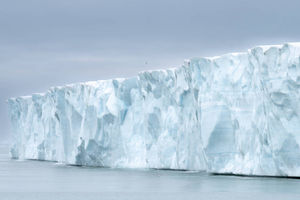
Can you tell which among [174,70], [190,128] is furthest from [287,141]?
[174,70]

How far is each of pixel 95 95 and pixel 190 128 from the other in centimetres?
658

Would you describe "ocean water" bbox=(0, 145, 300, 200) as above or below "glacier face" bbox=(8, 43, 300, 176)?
below

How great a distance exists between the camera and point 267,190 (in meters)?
17.7

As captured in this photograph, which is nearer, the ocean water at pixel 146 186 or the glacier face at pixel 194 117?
the ocean water at pixel 146 186

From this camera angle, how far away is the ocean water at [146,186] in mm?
17359

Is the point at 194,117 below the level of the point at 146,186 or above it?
above

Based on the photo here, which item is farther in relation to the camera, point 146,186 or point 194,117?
point 194,117

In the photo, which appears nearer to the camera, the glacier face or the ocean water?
the ocean water

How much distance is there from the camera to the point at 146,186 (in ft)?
66.1

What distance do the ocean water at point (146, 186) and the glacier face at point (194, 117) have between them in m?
0.67

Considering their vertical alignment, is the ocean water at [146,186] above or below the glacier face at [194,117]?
below

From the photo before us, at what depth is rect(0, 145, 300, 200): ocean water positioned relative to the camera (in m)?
17.4

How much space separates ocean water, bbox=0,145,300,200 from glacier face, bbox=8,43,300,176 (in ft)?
2.20

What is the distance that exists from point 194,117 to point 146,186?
4.32 metres
